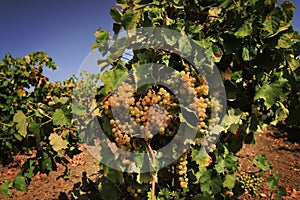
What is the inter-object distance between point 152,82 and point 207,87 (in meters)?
0.36

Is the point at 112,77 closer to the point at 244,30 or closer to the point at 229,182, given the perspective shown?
the point at 244,30

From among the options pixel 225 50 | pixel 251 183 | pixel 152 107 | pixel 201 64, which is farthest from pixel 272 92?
pixel 251 183

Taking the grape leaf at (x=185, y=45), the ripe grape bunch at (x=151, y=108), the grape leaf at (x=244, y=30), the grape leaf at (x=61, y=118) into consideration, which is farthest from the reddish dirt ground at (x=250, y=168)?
the grape leaf at (x=244, y=30)

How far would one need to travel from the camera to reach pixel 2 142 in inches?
275

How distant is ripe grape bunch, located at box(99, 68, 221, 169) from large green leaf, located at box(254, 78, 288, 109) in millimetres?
470

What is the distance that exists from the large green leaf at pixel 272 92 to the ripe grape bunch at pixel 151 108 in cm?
47

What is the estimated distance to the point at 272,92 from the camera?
1.97m

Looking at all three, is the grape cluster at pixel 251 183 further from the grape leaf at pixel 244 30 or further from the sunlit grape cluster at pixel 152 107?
the grape leaf at pixel 244 30

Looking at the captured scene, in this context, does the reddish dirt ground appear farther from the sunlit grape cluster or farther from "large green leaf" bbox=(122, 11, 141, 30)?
"large green leaf" bbox=(122, 11, 141, 30)

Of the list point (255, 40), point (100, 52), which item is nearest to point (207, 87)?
point (255, 40)

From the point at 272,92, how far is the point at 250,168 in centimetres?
482

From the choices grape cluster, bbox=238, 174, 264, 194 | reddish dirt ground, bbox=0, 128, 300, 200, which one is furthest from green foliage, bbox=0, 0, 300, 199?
reddish dirt ground, bbox=0, 128, 300, 200

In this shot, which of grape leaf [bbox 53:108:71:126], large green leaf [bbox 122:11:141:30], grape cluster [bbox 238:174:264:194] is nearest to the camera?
large green leaf [bbox 122:11:141:30]

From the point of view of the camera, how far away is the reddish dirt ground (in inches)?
200
